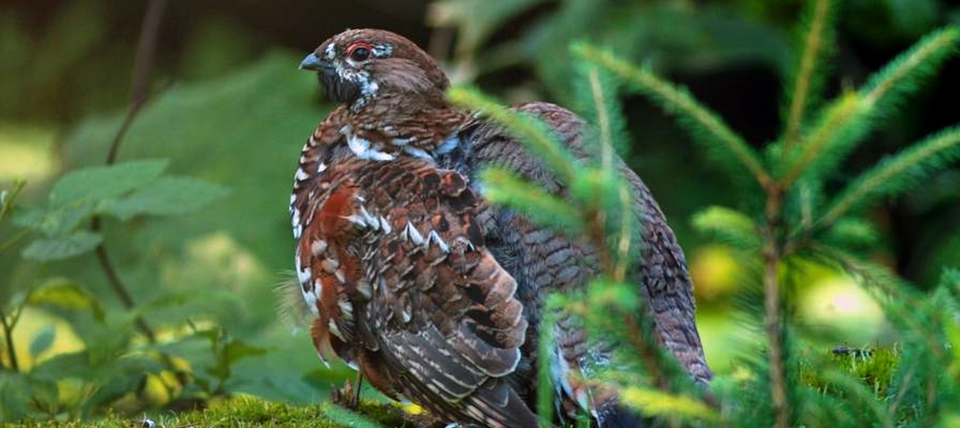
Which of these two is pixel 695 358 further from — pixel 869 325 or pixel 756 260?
pixel 869 325

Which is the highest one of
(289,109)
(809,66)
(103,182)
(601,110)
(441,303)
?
(289,109)

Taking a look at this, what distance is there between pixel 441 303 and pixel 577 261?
39 centimetres

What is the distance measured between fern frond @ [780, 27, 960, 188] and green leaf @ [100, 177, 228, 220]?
2.67 m

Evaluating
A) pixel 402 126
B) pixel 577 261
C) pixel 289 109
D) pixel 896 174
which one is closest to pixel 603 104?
pixel 896 174

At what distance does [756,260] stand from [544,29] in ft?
17.7

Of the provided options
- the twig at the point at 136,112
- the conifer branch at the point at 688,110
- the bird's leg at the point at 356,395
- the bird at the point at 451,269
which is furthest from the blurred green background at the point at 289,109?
the conifer branch at the point at 688,110

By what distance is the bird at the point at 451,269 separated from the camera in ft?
11.3

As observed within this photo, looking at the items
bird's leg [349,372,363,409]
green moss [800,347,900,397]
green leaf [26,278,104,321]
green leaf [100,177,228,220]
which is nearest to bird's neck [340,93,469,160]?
green leaf [100,177,228,220]

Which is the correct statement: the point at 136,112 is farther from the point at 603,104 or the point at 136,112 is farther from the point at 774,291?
the point at 774,291

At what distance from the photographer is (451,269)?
3.60m

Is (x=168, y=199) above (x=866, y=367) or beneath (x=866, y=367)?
beneath

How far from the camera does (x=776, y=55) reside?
7.62 m

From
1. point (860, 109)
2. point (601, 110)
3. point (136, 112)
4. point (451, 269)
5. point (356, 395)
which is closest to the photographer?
point (860, 109)

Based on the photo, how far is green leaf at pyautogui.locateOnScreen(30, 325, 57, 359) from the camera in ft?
14.0
